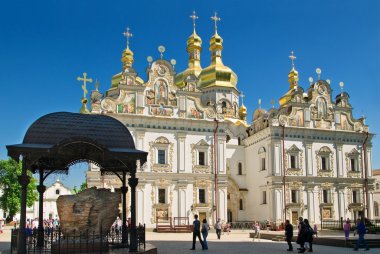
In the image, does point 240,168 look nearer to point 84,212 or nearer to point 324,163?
point 324,163

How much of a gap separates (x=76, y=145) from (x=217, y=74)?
124 feet

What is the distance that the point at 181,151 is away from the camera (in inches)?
1607

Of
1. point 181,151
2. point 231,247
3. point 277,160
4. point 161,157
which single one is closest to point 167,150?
point 161,157

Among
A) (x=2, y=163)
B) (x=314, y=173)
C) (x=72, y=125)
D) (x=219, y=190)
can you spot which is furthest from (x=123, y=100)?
(x=2, y=163)

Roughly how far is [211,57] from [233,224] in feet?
66.1

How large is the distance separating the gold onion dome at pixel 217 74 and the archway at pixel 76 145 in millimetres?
35606

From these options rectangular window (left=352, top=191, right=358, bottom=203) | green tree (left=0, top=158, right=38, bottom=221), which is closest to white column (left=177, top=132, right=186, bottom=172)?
rectangular window (left=352, top=191, right=358, bottom=203)

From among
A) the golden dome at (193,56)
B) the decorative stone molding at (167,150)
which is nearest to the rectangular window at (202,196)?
the decorative stone molding at (167,150)

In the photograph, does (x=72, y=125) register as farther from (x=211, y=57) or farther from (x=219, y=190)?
(x=211, y=57)

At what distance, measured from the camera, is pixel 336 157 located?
152ft

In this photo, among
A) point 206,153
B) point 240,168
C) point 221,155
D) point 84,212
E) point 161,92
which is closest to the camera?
point 84,212

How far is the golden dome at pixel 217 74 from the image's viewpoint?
176ft

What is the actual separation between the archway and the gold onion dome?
35.6 meters

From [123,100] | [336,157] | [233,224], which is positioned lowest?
[233,224]
